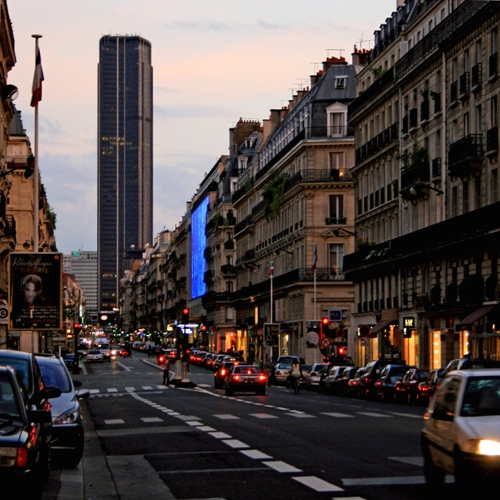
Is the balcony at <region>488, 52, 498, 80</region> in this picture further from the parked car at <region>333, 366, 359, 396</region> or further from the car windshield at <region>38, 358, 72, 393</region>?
the car windshield at <region>38, 358, 72, 393</region>

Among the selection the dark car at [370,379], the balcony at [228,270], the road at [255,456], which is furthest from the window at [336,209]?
the road at [255,456]

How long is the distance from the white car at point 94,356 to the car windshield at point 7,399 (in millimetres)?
117563

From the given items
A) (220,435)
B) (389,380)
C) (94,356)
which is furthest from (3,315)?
(94,356)

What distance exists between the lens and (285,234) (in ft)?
341

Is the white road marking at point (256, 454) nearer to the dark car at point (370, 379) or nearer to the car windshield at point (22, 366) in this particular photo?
the car windshield at point (22, 366)

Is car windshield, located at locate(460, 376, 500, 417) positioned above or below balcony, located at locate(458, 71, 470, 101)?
below

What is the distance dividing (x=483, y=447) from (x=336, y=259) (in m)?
82.4

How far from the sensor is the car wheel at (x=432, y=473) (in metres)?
14.4

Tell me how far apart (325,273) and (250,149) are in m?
49.2

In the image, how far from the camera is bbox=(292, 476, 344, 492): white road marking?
591 inches

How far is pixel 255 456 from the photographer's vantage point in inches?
780

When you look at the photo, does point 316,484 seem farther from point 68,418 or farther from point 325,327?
point 325,327

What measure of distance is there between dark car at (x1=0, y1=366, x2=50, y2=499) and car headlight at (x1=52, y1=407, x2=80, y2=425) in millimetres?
5077

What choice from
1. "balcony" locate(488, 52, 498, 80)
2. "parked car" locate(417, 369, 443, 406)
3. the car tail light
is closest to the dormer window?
"balcony" locate(488, 52, 498, 80)
